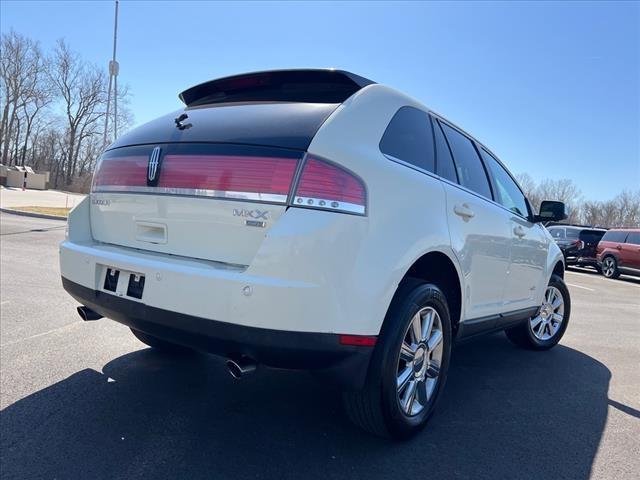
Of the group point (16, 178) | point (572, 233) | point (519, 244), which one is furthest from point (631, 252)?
point (16, 178)

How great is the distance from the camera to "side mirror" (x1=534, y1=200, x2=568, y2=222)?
15.3ft

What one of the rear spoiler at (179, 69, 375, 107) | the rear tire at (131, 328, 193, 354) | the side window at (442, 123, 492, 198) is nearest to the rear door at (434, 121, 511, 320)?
the side window at (442, 123, 492, 198)

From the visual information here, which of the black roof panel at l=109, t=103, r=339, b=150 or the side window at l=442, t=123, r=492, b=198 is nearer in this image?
the black roof panel at l=109, t=103, r=339, b=150

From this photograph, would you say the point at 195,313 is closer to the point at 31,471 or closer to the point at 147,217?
the point at 147,217

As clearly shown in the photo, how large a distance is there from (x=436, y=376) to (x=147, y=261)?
1751mm

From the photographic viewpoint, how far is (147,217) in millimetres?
2564

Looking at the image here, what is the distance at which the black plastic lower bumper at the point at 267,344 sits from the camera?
2.08m

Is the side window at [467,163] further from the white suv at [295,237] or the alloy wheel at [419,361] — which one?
the alloy wheel at [419,361]

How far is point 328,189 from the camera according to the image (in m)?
2.15

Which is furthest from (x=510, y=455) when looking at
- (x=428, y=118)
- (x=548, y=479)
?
(x=428, y=118)

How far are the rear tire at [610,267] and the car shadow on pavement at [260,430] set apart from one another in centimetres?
1420

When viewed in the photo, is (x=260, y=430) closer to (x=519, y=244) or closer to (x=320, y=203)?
(x=320, y=203)

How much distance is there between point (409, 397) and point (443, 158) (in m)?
1.50

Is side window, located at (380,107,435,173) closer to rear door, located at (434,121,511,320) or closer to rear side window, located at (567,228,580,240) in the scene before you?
rear door, located at (434,121,511,320)
